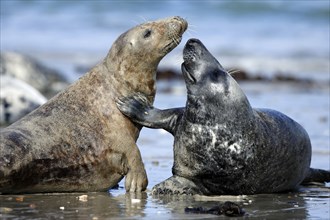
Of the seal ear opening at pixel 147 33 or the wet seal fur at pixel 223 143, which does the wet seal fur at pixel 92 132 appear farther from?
the wet seal fur at pixel 223 143

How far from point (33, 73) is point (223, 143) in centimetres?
1035

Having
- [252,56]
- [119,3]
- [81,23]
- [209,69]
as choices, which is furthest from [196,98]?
[119,3]

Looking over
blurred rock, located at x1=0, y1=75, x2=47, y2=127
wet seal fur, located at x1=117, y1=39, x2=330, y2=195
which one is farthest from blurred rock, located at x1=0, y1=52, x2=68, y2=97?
wet seal fur, located at x1=117, y1=39, x2=330, y2=195

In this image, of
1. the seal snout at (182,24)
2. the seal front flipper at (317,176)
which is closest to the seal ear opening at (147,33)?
the seal snout at (182,24)

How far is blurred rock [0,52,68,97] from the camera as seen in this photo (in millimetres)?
17219

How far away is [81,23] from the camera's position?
1136 inches

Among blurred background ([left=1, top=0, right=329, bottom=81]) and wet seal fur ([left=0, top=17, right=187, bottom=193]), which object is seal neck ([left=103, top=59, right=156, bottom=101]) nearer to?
wet seal fur ([left=0, top=17, right=187, bottom=193])

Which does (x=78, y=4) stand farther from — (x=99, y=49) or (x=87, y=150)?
(x=87, y=150)

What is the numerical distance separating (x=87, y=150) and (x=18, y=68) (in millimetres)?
9780

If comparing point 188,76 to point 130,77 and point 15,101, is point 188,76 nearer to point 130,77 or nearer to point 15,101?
point 130,77

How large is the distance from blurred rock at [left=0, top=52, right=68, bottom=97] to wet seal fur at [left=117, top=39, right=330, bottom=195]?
30.7ft

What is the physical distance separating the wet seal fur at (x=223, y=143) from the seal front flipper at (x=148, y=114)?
0.06 metres

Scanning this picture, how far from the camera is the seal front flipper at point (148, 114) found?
26.6 ft

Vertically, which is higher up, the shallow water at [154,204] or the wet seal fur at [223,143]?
the wet seal fur at [223,143]
